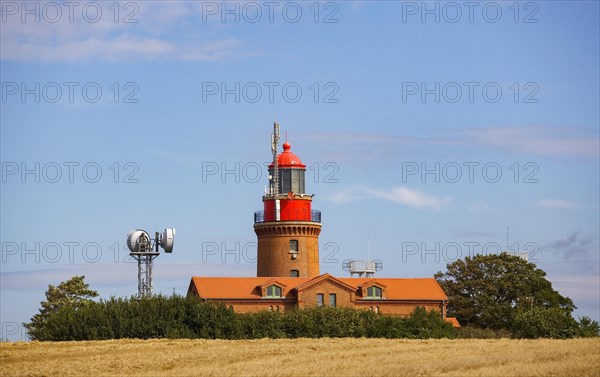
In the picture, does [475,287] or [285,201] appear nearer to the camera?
[285,201]

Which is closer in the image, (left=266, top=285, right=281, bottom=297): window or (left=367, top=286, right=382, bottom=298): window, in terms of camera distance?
(left=266, top=285, right=281, bottom=297): window

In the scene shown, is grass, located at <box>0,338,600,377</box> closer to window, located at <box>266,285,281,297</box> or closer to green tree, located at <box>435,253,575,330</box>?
window, located at <box>266,285,281,297</box>

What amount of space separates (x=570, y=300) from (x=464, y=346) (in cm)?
7027

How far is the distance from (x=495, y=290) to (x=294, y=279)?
903 inches

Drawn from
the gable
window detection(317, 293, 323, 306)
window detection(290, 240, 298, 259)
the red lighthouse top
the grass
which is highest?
the red lighthouse top

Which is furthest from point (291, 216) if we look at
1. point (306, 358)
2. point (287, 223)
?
point (306, 358)

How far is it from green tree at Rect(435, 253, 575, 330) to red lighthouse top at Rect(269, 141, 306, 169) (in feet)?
74.1

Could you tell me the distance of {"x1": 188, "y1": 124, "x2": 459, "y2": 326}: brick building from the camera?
381ft

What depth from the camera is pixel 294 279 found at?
387 ft

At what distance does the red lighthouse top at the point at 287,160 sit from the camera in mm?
119062

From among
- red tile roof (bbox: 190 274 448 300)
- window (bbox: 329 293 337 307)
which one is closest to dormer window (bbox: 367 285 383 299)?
red tile roof (bbox: 190 274 448 300)

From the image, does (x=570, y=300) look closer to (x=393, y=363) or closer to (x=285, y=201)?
(x=285, y=201)

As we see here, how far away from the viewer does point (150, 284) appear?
101438 millimetres

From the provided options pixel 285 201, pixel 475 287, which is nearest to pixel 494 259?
pixel 475 287
